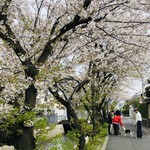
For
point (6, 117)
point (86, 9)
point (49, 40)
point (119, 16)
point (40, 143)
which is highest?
point (119, 16)

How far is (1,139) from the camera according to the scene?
18.8ft

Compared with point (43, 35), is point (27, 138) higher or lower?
lower

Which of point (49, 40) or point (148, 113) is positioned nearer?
point (49, 40)

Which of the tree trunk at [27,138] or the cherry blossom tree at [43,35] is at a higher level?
the cherry blossom tree at [43,35]

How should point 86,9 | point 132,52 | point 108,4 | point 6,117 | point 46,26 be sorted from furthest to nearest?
point 132,52
point 46,26
point 108,4
point 86,9
point 6,117

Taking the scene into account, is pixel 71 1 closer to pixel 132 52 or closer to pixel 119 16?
pixel 119 16

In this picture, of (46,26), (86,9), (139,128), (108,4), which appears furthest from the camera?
(139,128)

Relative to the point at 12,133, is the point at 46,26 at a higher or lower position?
higher

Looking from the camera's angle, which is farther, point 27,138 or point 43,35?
point 43,35

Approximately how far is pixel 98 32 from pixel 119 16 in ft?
4.45

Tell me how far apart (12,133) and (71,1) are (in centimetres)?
281

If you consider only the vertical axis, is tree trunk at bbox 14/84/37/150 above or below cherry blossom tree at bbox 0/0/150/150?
below

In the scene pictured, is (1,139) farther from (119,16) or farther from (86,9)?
(119,16)

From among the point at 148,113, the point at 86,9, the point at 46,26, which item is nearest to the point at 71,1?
the point at 86,9
